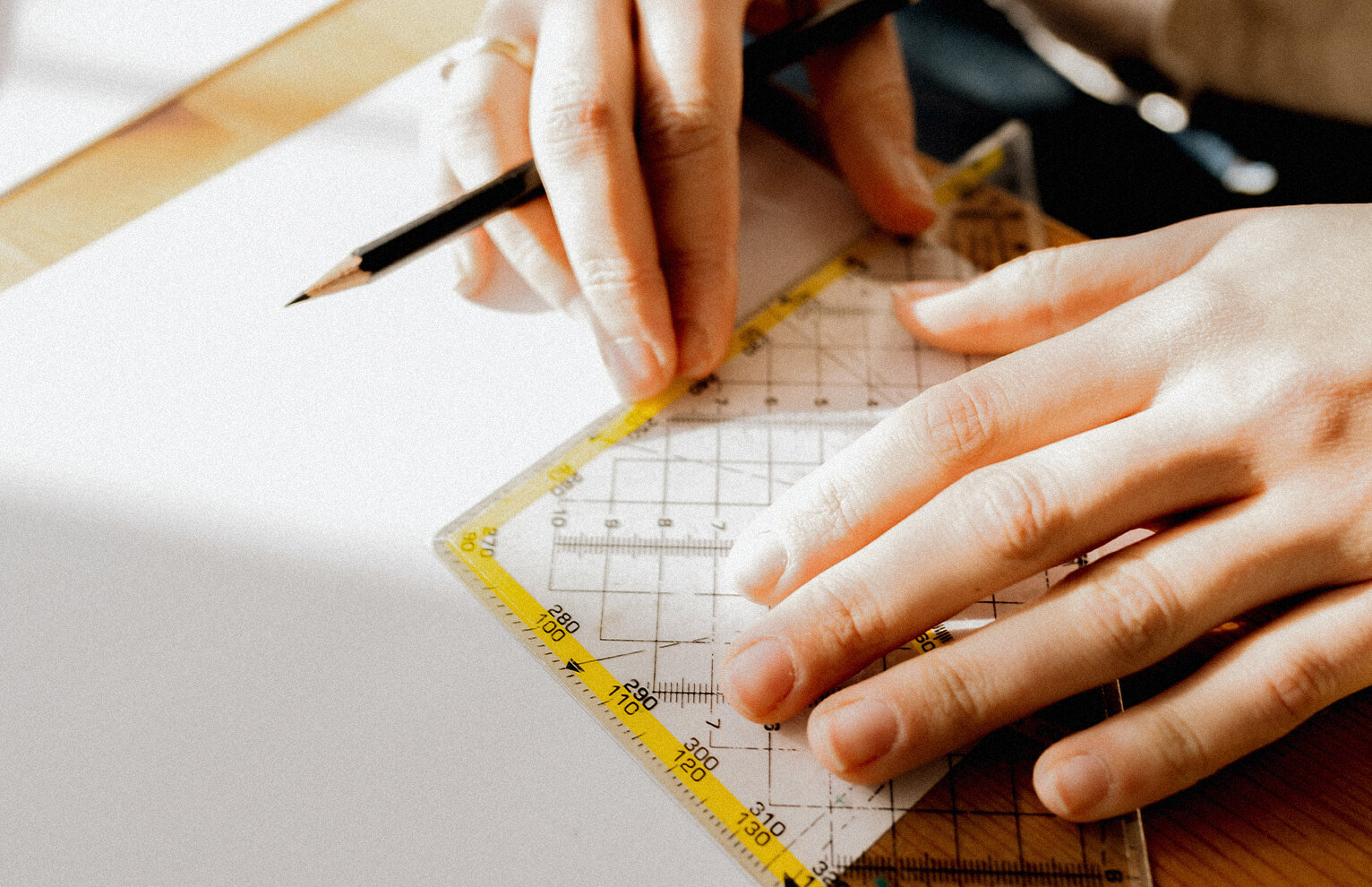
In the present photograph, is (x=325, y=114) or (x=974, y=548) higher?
(x=325, y=114)

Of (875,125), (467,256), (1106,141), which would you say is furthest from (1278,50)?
(467,256)

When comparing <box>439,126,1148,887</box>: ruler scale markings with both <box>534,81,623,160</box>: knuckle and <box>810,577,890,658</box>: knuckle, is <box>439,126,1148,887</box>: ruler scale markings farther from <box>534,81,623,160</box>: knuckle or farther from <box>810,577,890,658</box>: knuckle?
<box>534,81,623,160</box>: knuckle

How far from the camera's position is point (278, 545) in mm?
676

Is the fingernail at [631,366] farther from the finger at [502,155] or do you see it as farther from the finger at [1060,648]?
the finger at [1060,648]

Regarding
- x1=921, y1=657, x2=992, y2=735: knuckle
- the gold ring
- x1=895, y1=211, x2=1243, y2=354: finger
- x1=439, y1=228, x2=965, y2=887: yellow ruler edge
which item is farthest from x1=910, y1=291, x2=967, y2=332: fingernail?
the gold ring

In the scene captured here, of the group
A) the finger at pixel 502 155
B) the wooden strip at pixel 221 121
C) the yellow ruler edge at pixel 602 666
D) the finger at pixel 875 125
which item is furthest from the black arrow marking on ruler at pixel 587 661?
the wooden strip at pixel 221 121

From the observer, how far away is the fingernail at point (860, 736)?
562 mm

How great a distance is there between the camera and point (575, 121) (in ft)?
2.38

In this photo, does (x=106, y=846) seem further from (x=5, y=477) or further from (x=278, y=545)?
(x=5, y=477)

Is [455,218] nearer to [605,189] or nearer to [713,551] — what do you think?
[605,189]

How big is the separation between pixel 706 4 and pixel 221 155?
507 millimetres

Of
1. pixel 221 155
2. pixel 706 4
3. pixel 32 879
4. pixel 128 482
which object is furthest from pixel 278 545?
pixel 706 4

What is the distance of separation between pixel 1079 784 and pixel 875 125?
64 centimetres

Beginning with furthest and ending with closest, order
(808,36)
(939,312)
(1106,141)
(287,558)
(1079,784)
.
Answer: (1106,141)
(808,36)
(939,312)
(287,558)
(1079,784)
